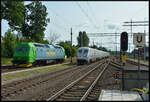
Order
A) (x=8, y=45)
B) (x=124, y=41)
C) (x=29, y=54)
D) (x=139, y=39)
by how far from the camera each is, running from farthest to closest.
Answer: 1. (x=8, y=45)
2. (x=29, y=54)
3. (x=124, y=41)
4. (x=139, y=39)

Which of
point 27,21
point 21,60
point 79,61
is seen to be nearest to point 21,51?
point 21,60

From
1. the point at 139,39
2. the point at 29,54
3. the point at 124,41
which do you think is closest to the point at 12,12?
the point at 29,54

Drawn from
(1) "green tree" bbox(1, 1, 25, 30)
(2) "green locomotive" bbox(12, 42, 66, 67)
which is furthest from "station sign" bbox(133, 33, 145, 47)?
(1) "green tree" bbox(1, 1, 25, 30)

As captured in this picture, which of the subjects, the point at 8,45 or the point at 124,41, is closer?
A: the point at 124,41

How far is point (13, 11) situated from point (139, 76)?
1994 centimetres

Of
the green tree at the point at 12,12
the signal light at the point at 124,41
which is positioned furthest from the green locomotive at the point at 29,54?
the signal light at the point at 124,41

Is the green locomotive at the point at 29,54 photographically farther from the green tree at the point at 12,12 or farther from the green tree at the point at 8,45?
the green tree at the point at 8,45

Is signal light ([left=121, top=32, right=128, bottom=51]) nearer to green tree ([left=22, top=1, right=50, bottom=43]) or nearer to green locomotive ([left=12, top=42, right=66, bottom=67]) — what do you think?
green locomotive ([left=12, top=42, right=66, bottom=67])

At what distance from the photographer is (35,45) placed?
27.6 m

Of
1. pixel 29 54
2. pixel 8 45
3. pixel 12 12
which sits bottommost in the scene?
pixel 29 54

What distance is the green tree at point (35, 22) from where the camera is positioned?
153 ft

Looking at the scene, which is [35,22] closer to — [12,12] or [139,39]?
[12,12]

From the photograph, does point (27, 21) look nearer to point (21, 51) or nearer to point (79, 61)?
point (79, 61)

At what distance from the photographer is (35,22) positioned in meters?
49.5
